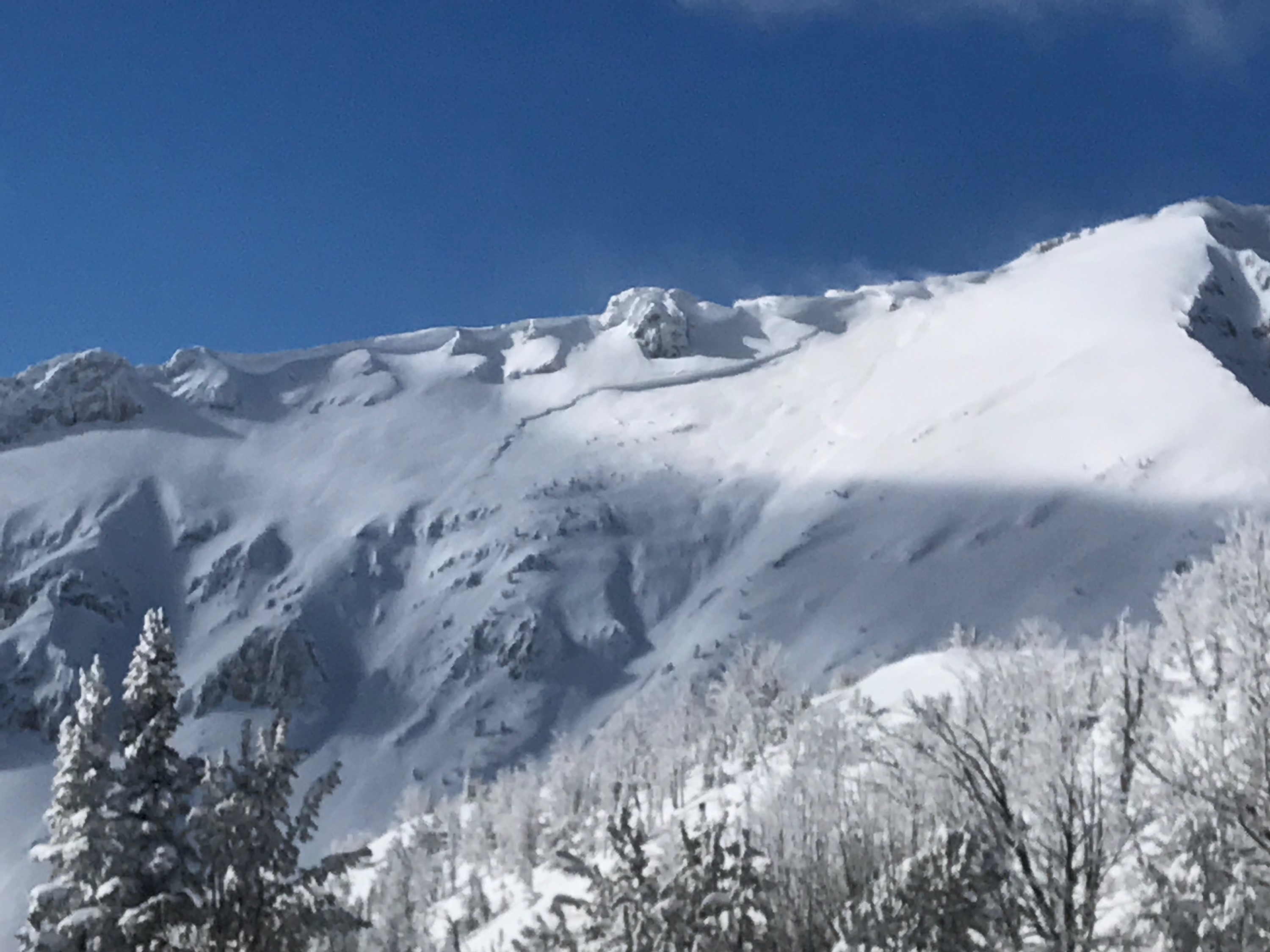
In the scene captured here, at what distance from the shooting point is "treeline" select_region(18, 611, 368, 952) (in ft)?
57.5

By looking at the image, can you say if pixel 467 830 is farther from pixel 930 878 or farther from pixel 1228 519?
pixel 930 878

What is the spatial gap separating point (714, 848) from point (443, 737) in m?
186

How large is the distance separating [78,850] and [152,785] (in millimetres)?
1551

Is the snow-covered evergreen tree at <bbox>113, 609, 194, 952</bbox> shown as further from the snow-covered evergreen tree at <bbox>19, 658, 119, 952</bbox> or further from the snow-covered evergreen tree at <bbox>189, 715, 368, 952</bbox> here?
the snow-covered evergreen tree at <bbox>189, 715, 368, 952</bbox>

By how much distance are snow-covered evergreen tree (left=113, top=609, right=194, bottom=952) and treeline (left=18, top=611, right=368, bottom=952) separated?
22 mm

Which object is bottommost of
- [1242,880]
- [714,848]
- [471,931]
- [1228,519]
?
[471,931]

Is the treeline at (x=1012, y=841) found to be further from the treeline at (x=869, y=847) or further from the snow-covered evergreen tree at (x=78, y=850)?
the snow-covered evergreen tree at (x=78, y=850)

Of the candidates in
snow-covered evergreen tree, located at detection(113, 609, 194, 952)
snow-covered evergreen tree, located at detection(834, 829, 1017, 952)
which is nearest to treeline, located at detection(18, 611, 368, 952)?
snow-covered evergreen tree, located at detection(113, 609, 194, 952)

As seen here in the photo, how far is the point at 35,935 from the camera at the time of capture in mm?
19625

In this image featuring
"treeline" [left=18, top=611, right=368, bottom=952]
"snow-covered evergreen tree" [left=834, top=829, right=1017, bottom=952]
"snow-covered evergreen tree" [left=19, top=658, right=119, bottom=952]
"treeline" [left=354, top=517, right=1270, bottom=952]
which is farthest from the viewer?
"snow-covered evergreen tree" [left=19, top=658, right=119, bottom=952]

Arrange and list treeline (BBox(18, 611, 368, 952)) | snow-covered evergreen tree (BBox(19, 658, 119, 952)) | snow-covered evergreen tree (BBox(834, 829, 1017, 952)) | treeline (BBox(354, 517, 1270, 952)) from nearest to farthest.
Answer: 1. snow-covered evergreen tree (BBox(834, 829, 1017, 952))
2. treeline (BBox(354, 517, 1270, 952))
3. treeline (BBox(18, 611, 368, 952))
4. snow-covered evergreen tree (BBox(19, 658, 119, 952))

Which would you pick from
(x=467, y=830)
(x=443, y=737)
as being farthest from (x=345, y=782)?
(x=467, y=830)

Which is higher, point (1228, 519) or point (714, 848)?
point (1228, 519)

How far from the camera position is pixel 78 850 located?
19438 mm
